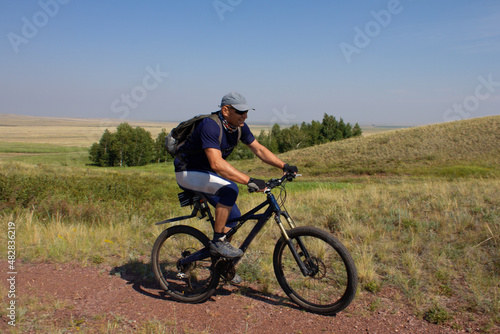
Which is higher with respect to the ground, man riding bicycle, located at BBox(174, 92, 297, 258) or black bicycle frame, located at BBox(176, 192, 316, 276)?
man riding bicycle, located at BBox(174, 92, 297, 258)

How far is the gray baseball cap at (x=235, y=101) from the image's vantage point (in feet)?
12.3

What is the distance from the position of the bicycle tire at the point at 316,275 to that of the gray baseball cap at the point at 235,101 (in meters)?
1.39

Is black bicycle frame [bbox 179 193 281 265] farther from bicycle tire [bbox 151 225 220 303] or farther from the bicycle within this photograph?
bicycle tire [bbox 151 225 220 303]

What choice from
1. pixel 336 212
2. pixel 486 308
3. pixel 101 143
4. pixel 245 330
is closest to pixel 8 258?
pixel 245 330

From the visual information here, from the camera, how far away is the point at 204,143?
3.65 m

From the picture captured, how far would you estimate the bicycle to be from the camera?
12.1ft

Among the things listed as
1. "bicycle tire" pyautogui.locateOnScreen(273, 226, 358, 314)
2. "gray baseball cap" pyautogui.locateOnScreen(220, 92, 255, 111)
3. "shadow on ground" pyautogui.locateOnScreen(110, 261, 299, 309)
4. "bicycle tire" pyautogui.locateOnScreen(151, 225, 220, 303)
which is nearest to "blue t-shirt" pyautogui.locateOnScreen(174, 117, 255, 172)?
"gray baseball cap" pyautogui.locateOnScreen(220, 92, 255, 111)

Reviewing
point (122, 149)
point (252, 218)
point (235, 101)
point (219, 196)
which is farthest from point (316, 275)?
point (122, 149)

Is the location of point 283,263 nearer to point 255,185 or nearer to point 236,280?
point 236,280

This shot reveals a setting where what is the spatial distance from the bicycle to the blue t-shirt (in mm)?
351

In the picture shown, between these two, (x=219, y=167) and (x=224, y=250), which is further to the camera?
(x=224, y=250)

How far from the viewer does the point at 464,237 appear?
5227 mm

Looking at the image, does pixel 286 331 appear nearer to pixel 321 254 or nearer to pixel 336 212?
pixel 321 254

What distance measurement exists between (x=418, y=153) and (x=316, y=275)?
39016 millimetres
